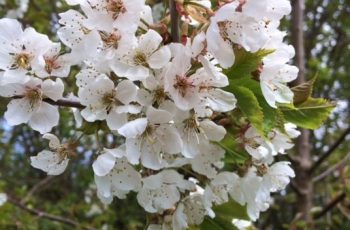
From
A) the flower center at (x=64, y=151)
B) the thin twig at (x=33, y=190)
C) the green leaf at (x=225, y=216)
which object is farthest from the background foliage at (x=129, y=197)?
the flower center at (x=64, y=151)

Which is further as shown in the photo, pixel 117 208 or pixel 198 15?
pixel 117 208

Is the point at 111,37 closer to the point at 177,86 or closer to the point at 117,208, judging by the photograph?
the point at 177,86

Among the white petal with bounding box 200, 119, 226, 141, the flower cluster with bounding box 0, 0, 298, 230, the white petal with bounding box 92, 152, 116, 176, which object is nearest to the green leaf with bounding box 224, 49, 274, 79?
the flower cluster with bounding box 0, 0, 298, 230

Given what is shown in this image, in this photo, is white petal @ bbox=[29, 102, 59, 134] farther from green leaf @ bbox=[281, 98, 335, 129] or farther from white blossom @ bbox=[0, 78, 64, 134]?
green leaf @ bbox=[281, 98, 335, 129]

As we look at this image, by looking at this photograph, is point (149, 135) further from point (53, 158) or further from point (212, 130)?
point (53, 158)

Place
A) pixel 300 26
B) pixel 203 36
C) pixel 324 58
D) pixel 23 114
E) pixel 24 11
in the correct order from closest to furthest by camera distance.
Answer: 1. pixel 203 36
2. pixel 23 114
3. pixel 300 26
4. pixel 24 11
5. pixel 324 58

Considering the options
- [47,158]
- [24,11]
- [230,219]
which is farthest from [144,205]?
[24,11]

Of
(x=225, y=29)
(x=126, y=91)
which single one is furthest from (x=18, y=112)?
(x=225, y=29)
